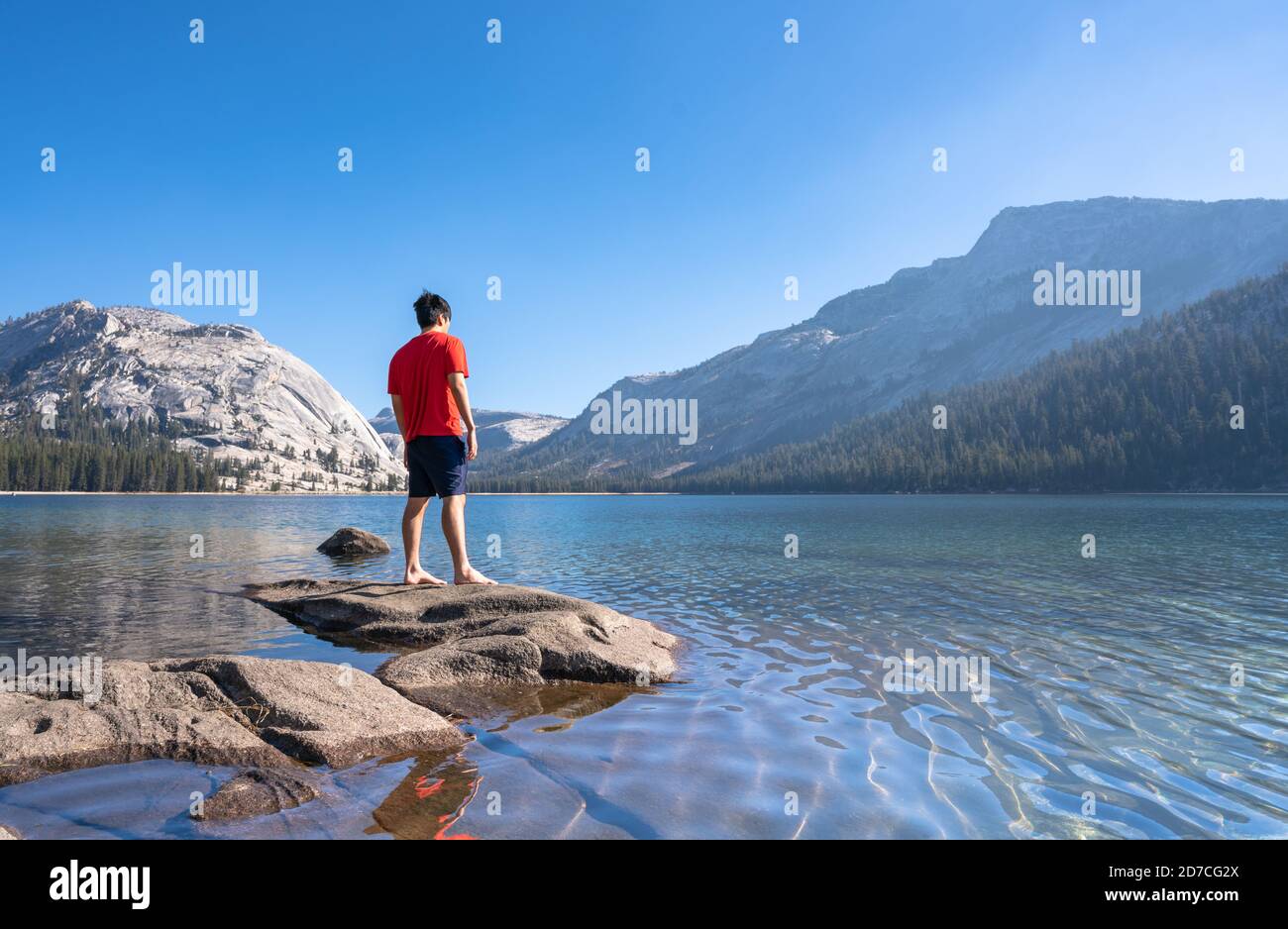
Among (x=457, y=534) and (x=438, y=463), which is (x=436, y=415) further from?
(x=457, y=534)

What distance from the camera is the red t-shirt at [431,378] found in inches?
445

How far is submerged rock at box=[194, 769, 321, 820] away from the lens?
4578mm

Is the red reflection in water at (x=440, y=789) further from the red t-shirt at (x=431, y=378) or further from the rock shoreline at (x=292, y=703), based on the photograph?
the red t-shirt at (x=431, y=378)

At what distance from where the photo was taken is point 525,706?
7594mm

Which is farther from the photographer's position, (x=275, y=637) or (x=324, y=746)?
(x=275, y=637)

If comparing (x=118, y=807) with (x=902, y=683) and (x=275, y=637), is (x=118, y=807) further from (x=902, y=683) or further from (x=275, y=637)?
(x=902, y=683)

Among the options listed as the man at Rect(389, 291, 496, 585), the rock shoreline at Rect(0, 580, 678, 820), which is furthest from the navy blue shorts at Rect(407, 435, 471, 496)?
the rock shoreline at Rect(0, 580, 678, 820)

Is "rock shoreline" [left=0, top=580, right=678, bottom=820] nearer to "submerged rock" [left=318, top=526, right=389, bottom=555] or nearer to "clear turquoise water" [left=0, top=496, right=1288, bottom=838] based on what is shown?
"clear turquoise water" [left=0, top=496, right=1288, bottom=838]

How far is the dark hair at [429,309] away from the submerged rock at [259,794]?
8.18 meters

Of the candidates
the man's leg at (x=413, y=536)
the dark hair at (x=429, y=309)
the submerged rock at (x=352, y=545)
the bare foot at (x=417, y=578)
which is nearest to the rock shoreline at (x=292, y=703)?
the man's leg at (x=413, y=536)

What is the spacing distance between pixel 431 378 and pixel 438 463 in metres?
1.35
